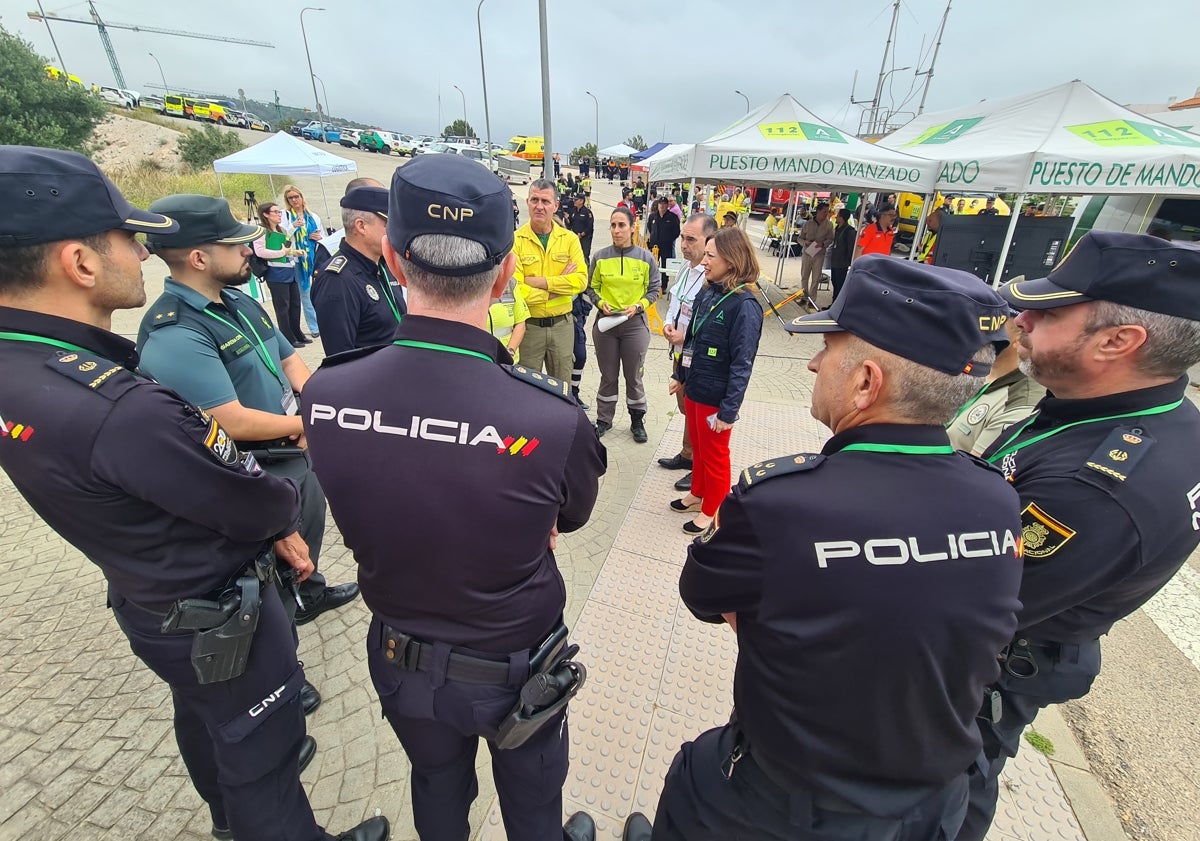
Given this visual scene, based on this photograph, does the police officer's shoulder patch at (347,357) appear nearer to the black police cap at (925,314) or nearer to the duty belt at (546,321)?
the black police cap at (925,314)

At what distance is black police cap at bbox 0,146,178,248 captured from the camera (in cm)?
132

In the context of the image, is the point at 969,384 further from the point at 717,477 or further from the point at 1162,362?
the point at 717,477

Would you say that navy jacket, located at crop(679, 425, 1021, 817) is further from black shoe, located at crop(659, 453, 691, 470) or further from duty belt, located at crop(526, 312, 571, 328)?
duty belt, located at crop(526, 312, 571, 328)

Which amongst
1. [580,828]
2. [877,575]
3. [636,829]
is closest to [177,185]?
[580,828]

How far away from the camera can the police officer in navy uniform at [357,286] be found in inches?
113

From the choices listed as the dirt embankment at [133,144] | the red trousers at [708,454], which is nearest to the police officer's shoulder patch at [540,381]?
the red trousers at [708,454]

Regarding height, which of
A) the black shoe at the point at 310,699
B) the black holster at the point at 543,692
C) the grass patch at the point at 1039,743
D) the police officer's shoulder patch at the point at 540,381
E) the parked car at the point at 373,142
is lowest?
the parked car at the point at 373,142

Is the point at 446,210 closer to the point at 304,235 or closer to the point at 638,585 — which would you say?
the point at 638,585

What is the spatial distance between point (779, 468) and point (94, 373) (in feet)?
5.66

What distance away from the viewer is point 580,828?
2.10m

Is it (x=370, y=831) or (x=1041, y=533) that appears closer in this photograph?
(x=1041, y=533)

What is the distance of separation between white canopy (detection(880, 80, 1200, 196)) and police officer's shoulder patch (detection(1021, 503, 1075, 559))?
7.91 meters

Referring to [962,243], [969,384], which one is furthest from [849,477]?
[962,243]

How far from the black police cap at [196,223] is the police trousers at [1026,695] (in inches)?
132
